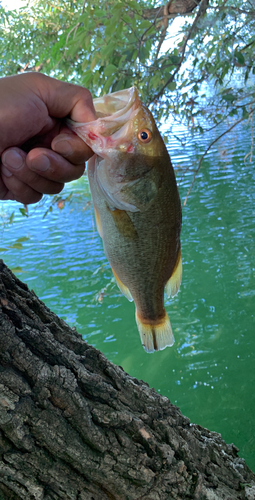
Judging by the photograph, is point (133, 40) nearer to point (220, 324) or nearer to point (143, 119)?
point (143, 119)

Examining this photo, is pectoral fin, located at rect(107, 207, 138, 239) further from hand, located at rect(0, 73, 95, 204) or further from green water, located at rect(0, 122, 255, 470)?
green water, located at rect(0, 122, 255, 470)

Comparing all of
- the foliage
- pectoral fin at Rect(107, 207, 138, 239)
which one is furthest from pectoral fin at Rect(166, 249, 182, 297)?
the foliage

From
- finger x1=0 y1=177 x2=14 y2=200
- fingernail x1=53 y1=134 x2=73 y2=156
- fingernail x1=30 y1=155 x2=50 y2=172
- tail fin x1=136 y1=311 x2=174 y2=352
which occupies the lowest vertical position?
tail fin x1=136 y1=311 x2=174 y2=352


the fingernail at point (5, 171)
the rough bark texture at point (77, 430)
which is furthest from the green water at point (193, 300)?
the fingernail at point (5, 171)

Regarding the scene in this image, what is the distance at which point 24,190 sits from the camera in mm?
1602

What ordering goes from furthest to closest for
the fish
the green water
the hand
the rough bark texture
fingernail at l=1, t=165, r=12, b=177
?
the green water → the fish → fingernail at l=1, t=165, r=12, b=177 → the hand → the rough bark texture

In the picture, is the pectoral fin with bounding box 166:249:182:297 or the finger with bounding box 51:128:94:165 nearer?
the finger with bounding box 51:128:94:165

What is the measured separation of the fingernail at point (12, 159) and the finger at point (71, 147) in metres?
0.14

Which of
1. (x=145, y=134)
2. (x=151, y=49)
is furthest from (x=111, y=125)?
(x=151, y=49)

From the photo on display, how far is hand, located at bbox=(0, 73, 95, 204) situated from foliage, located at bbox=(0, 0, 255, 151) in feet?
5.43

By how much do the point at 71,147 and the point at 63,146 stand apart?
4 cm

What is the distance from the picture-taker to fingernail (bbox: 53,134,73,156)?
1458 mm

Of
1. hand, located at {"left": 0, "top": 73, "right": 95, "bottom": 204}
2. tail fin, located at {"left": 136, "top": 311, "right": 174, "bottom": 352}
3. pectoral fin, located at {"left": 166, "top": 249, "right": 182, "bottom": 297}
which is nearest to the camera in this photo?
hand, located at {"left": 0, "top": 73, "right": 95, "bottom": 204}

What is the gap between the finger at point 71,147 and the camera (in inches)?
57.6
